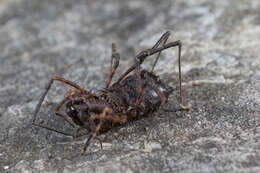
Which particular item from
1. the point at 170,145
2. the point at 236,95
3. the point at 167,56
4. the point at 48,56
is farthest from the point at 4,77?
the point at 236,95

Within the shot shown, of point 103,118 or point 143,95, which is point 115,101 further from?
point 103,118

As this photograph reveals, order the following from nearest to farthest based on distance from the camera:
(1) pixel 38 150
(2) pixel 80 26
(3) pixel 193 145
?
(3) pixel 193 145
(1) pixel 38 150
(2) pixel 80 26

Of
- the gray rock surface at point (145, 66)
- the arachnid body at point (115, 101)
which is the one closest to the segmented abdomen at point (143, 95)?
the arachnid body at point (115, 101)

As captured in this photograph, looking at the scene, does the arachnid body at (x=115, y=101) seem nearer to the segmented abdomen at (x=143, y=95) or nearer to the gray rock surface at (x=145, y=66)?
the segmented abdomen at (x=143, y=95)

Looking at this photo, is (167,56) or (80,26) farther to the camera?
(80,26)

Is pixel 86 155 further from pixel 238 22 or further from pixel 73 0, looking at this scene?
pixel 73 0

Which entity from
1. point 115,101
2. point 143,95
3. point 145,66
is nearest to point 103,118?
point 115,101

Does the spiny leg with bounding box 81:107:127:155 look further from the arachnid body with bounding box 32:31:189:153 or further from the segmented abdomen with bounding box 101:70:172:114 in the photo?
the segmented abdomen with bounding box 101:70:172:114
